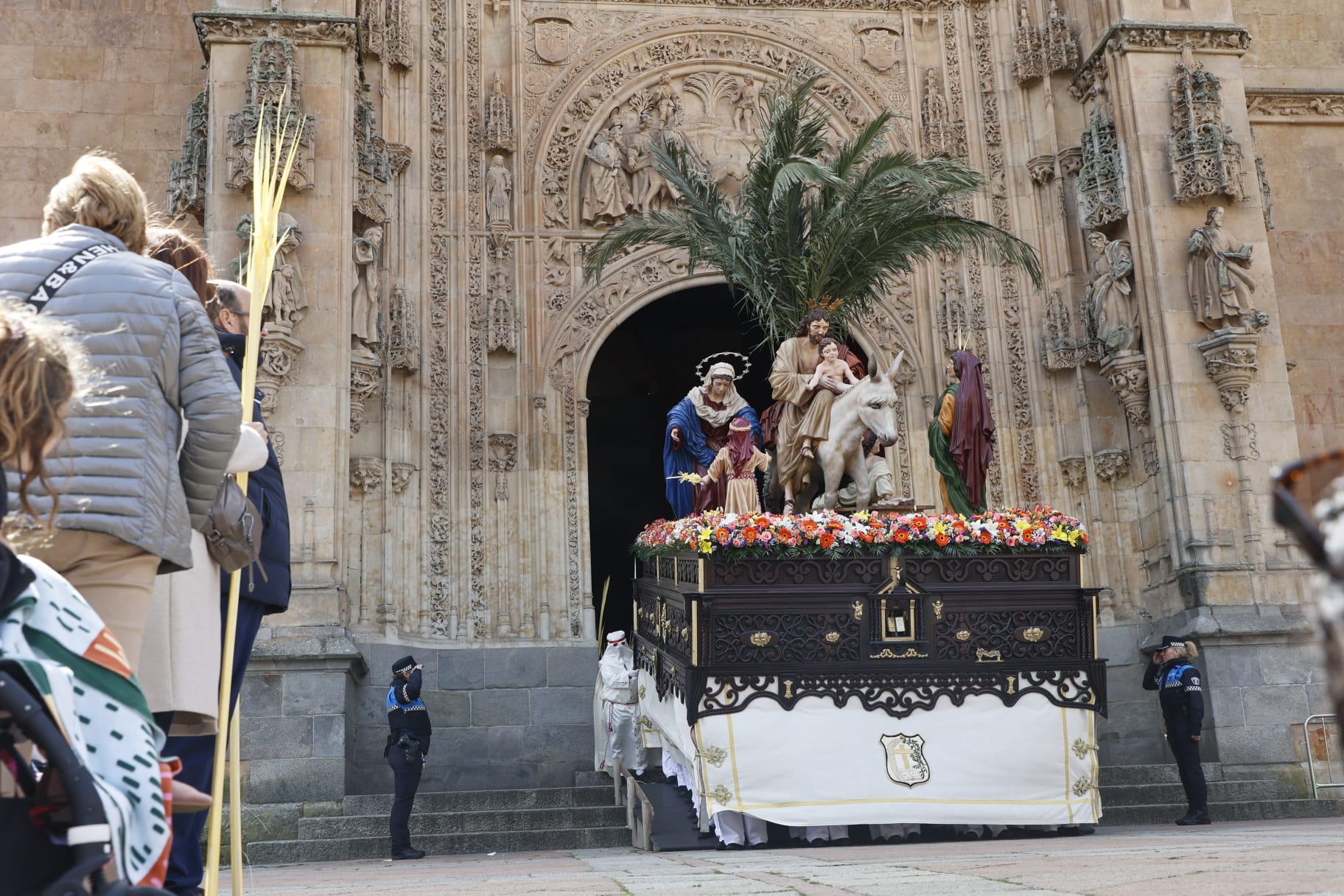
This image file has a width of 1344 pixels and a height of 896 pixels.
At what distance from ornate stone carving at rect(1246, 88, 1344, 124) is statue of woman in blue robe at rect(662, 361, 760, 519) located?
9.41 meters

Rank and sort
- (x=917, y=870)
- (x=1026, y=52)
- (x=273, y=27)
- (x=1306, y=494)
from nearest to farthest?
(x=1306, y=494)
(x=917, y=870)
(x=273, y=27)
(x=1026, y=52)

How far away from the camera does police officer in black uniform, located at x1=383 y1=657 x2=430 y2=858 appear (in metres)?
10.1

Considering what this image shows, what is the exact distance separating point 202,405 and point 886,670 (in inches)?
274

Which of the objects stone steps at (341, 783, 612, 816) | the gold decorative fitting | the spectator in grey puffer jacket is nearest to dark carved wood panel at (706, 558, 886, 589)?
the gold decorative fitting

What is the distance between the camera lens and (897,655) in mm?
9617

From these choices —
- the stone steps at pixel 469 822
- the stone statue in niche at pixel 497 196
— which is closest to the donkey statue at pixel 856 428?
the stone steps at pixel 469 822

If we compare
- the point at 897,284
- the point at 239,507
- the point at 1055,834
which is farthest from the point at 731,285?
the point at 239,507

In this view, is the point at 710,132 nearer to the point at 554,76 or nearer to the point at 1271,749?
the point at 554,76

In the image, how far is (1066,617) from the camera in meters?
9.91

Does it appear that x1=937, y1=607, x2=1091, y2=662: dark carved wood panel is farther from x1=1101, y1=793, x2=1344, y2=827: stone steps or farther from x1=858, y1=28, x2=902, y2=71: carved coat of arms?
x1=858, y1=28, x2=902, y2=71: carved coat of arms

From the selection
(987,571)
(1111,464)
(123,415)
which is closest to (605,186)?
(1111,464)

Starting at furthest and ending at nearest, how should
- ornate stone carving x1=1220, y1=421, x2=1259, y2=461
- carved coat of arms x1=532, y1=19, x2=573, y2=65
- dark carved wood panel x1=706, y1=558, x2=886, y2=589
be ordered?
carved coat of arms x1=532, y1=19, x2=573, y2=65 → ornate stone carving x1=1220, y1=421, x2=1259, y2=461 → dark carved wood panel x1=706, y1=558, x2=886, y2=589

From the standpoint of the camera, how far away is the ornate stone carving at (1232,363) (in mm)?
13961

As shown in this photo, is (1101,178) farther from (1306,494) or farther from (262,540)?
(1306,494)
